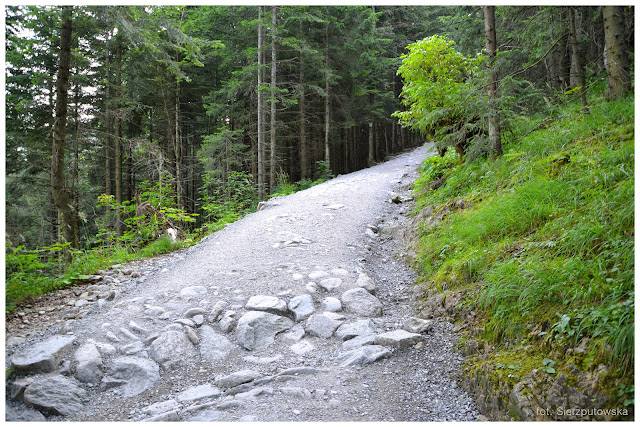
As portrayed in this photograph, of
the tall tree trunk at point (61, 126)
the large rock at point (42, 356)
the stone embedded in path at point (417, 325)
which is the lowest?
the stone embedded in path at point (417, 325)

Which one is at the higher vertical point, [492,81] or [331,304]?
[492,81]

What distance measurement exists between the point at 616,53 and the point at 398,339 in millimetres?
5647

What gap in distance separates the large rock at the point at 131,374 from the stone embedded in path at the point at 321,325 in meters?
1.49

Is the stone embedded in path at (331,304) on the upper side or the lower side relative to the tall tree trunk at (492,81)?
lower

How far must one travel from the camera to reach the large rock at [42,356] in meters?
2.98

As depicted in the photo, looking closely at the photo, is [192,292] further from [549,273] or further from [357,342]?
[549,273]

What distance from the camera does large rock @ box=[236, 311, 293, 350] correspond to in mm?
3656

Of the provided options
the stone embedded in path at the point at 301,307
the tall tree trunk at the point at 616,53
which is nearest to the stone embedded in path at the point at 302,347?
the stone embedded in path at the point at 301,307

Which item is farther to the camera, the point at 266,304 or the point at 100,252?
the point at 100,252

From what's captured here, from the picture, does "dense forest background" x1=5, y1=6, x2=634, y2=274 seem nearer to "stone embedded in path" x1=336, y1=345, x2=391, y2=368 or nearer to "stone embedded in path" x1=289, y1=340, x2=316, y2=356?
"stone embedded in path" x1=289, y1=340, x2=316, y2=356

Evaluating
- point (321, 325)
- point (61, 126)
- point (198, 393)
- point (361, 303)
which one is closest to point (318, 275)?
point (361, 303)

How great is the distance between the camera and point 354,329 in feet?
12.3

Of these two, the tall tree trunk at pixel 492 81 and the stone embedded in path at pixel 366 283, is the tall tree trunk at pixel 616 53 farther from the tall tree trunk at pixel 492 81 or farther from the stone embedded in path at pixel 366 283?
the stone embedded in path at pixel 366 283

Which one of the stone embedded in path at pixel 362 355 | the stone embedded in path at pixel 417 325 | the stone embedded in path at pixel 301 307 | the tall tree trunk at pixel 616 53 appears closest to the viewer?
the stone embedded in path at pixel 362 355
